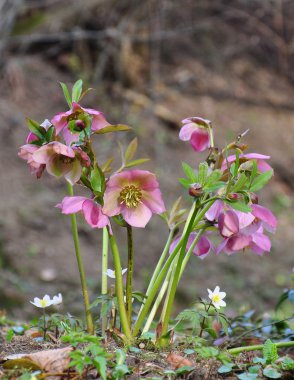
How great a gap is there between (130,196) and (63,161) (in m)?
0.17

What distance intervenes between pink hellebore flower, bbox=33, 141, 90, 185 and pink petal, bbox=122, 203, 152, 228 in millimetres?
136

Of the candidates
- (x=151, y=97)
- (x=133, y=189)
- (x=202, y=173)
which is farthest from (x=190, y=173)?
(x=151, y=97)

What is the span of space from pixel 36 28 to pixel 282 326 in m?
4.07

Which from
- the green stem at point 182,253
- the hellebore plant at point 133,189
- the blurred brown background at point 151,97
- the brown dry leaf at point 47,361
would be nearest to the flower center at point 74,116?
the hellebore plant at point 133,189

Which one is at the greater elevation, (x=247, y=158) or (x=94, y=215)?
(x=247, y=158)

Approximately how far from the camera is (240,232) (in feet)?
4.76

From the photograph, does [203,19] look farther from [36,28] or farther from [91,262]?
[91,262]

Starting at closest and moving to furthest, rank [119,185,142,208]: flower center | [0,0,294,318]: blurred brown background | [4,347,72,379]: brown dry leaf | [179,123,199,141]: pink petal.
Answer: [4,347,72,379]: brown dry leaf
[119,185,142,208]: flower center
[179,123,199,141]: pink petal
[0,0,294,318]: blurred brown background

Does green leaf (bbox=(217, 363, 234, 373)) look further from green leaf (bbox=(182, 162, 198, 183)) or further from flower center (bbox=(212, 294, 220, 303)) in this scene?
green leaf (bbox=(182, 162, 198, 183))

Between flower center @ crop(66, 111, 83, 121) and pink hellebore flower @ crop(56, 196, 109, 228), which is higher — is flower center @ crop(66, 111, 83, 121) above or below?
above

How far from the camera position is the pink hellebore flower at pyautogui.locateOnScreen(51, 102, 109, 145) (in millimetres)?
1415

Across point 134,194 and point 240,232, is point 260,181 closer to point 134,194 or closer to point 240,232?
point 240,232

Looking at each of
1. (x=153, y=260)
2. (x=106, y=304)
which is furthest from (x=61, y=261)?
(x=106, y=304)

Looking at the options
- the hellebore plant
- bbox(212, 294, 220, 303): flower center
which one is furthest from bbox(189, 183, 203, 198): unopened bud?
bbox(212, 294, 220, 303): flower center
